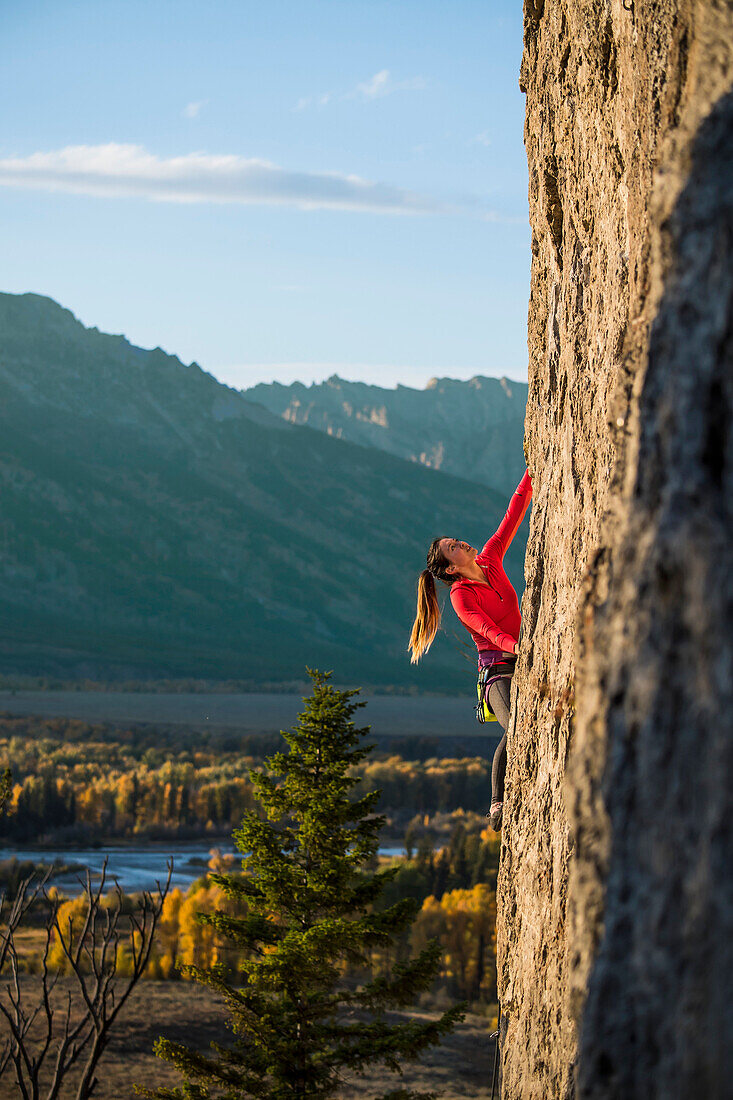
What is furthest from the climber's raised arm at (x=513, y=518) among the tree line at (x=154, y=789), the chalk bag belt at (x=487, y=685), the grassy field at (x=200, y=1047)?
the tree line at (x=154, y=789)

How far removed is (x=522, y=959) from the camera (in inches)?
247

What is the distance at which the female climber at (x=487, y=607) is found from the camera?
22.5 feet

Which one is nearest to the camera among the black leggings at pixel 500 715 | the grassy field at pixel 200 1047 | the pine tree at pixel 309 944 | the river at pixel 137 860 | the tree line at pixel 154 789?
the black leggings at pixel 500 715

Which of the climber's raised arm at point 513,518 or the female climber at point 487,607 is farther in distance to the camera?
the climber's raised arm at point 513,518

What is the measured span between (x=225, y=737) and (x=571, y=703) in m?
84.8

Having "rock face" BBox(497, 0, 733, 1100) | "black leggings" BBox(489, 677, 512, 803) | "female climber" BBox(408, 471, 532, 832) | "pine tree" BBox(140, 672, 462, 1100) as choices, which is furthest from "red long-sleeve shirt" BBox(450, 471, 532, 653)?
"pine tree" BBox(140, 672, 462, 1100)

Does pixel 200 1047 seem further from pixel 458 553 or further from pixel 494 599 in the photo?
pixel 458 553

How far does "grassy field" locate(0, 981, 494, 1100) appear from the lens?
19094 millimetres

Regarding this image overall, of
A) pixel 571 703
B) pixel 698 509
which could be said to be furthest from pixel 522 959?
pixel 698 509

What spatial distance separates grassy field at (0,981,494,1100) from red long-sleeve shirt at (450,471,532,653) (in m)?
13.7

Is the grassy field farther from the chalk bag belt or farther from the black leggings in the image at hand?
the black leggings

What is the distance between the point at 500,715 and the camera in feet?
23.6

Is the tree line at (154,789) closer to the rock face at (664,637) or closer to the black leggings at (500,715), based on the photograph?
the black leggings at (500,715)

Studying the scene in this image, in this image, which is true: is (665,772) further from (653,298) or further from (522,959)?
(522,959)
